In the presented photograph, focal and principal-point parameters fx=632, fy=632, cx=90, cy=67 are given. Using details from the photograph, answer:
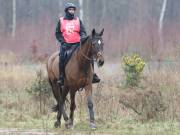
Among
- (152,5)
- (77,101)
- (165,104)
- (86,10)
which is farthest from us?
(152,5)

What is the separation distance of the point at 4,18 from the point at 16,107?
37545mm

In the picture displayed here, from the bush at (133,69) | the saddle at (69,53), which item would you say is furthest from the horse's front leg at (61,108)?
the bush at (133,69)

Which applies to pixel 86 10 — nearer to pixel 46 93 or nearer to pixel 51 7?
pixel 51 7

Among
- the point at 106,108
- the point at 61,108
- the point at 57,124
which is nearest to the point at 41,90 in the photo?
the point at 106,108

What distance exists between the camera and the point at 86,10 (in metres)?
53.0

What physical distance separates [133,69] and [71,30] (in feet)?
20.9

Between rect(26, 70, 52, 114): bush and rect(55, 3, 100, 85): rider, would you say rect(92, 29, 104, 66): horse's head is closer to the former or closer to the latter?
rect(55, 3, 100, 85): rider

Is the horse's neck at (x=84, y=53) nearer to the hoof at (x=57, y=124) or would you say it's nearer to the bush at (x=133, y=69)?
the hoof at (x=57, y=124)

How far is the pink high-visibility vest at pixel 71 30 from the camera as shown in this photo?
1515 cm

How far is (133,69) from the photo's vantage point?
69.4ft

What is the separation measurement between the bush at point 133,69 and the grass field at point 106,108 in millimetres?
301

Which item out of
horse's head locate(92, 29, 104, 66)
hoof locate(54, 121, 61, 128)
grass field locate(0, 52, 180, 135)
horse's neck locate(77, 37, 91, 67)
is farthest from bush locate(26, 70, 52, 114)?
horse's head locate(92, 29, 104, 66)

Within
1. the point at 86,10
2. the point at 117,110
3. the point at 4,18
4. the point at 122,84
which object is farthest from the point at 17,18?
the point at 117,110

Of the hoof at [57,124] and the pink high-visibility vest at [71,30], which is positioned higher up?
the pink high-visibility vest at [71,30]
